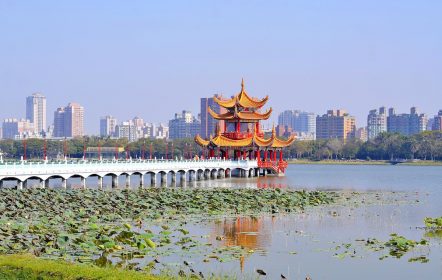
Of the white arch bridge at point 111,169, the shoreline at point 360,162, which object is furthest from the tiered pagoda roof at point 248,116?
the shoreline at point 360,162

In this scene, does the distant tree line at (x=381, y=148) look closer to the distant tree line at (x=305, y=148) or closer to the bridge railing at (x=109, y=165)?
the distant tree line at (x=305, y=148)

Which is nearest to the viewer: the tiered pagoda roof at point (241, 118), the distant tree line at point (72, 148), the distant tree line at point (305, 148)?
the tiered pagoda roof at point (241, 118)

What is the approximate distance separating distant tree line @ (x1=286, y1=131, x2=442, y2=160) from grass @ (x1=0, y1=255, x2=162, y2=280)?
Result: 144908mm

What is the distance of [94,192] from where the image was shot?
43500 mm

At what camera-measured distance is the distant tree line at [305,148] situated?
5448 inches

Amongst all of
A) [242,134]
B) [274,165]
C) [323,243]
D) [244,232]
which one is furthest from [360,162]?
[323,243]

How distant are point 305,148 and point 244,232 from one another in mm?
150663

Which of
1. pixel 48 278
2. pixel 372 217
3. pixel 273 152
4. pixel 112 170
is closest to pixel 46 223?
pixel 48 278

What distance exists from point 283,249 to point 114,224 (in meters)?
7.73

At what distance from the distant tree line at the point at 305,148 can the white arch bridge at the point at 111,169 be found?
1950 inches

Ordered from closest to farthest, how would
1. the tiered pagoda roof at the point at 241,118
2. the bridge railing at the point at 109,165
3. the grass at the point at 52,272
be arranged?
the grass at the point at 52,272
the bridge railing at the point at 109,165
the tiered pagoda roof at the point at 241,118

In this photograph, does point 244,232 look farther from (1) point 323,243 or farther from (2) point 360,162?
(2) point 360,162

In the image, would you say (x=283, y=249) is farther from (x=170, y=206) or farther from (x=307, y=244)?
(x=170, y=206)

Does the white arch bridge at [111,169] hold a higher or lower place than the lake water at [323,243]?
higher
